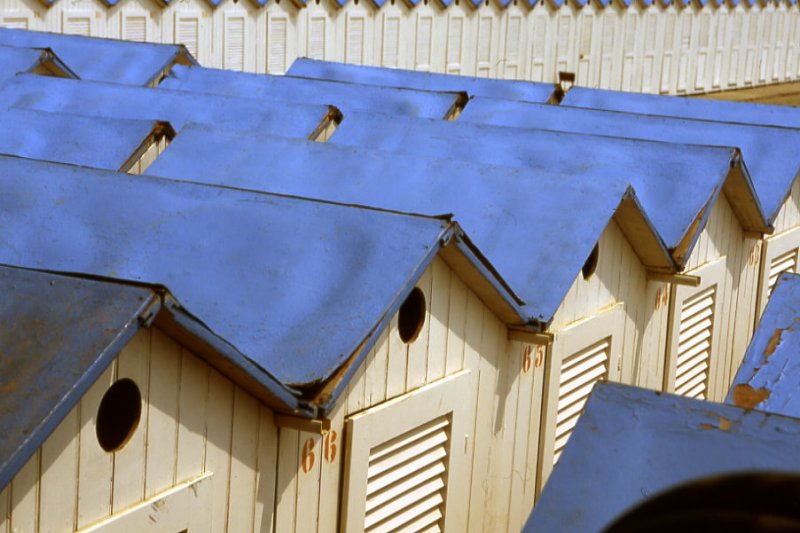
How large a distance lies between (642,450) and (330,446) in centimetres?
253

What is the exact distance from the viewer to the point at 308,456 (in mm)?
4602

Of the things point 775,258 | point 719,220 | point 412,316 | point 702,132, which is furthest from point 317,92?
point 412,316

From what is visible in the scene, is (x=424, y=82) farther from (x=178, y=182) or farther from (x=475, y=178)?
(x=178, y=182)

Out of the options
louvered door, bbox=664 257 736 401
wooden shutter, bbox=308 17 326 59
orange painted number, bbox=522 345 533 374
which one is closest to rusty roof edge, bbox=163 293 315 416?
orange painted number, bbox=522 345 533 374

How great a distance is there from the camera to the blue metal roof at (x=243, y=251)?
4.56 metres

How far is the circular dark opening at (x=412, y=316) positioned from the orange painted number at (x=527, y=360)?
0.98 metres

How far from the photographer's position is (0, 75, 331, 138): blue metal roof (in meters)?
→ 8.50

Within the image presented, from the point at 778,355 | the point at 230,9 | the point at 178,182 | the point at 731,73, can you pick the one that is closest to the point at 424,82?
the point at 230,9

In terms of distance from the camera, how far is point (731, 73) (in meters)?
28.8

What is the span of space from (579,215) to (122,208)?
7.07 feet

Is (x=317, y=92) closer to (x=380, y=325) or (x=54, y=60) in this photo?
(x=54, y=60)

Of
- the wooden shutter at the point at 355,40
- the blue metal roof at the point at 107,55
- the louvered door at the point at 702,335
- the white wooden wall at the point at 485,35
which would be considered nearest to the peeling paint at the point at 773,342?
the louvered door at the point at 702,335

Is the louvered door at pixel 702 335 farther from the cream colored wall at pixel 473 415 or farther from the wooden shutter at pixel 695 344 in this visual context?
the cream colored wall at pixel 473 415

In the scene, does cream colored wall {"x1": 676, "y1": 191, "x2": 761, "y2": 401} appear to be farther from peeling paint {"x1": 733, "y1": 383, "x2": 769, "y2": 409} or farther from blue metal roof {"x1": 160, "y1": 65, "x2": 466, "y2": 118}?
peeling paint {"x1": 733, "y1": 383, "x2": 769, "y2": 409}
